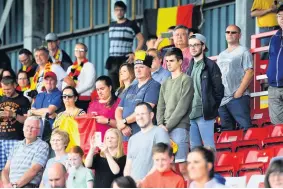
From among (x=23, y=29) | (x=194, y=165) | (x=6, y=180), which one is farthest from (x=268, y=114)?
(x=23, y=29)

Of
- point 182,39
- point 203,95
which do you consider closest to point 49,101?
point 182,39

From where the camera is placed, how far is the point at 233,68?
1731 cm

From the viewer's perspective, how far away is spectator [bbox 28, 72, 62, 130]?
1809cm

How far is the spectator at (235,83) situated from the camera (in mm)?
17000

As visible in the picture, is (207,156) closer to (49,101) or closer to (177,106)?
(177,106)

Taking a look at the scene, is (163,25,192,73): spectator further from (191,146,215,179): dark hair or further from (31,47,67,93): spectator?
(191,146,215,179): dark hair

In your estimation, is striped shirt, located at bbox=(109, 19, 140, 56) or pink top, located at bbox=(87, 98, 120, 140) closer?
pink top, located at bbox=(87, 98, 120, 140)

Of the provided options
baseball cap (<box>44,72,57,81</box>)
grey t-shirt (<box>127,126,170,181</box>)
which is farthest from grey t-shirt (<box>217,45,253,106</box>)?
grey t-shirt (<box>127,126,170,181</box>)

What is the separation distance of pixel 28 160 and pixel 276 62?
3561mm

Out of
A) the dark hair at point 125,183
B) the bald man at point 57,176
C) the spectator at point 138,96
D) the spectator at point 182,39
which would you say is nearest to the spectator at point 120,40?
the spectator at point 182,39

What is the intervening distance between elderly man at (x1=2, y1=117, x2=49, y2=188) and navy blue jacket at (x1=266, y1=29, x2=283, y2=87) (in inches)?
124

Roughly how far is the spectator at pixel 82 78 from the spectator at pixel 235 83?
8.55 ft

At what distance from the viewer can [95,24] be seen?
24609mm

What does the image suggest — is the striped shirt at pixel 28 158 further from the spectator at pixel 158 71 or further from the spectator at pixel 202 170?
the spectator at pixel 202 170
